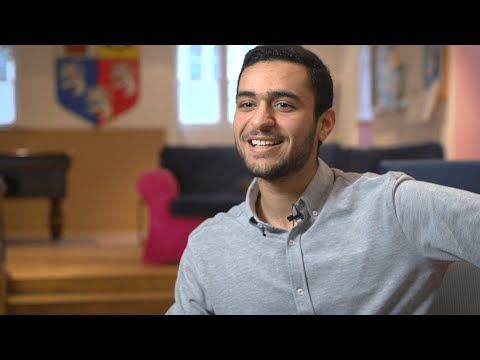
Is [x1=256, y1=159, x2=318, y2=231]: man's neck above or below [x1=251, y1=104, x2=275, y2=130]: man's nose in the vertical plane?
below

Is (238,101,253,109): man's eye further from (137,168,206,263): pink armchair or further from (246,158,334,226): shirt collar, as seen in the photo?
(137,168,206,263): pink armchair

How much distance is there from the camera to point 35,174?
21.3ft

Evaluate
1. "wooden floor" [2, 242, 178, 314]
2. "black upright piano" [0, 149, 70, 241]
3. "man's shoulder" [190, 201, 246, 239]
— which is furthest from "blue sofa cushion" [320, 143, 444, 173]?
"man's shoulder" [190, 201, 246, 239]

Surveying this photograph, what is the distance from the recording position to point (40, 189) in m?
6.52

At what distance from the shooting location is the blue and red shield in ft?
25.4

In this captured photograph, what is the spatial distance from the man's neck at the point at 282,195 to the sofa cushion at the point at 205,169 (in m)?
4.19

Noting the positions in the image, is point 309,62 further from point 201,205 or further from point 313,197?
point 201,205

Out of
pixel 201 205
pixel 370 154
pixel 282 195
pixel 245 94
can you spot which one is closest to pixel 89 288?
pixel 201 205

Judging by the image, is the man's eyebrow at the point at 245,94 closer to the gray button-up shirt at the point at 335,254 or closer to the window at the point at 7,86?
the gray button-up shirt at the point at 335,254

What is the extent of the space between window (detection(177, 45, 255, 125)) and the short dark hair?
22.2 ft

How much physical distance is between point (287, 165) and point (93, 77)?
22.1 feet
